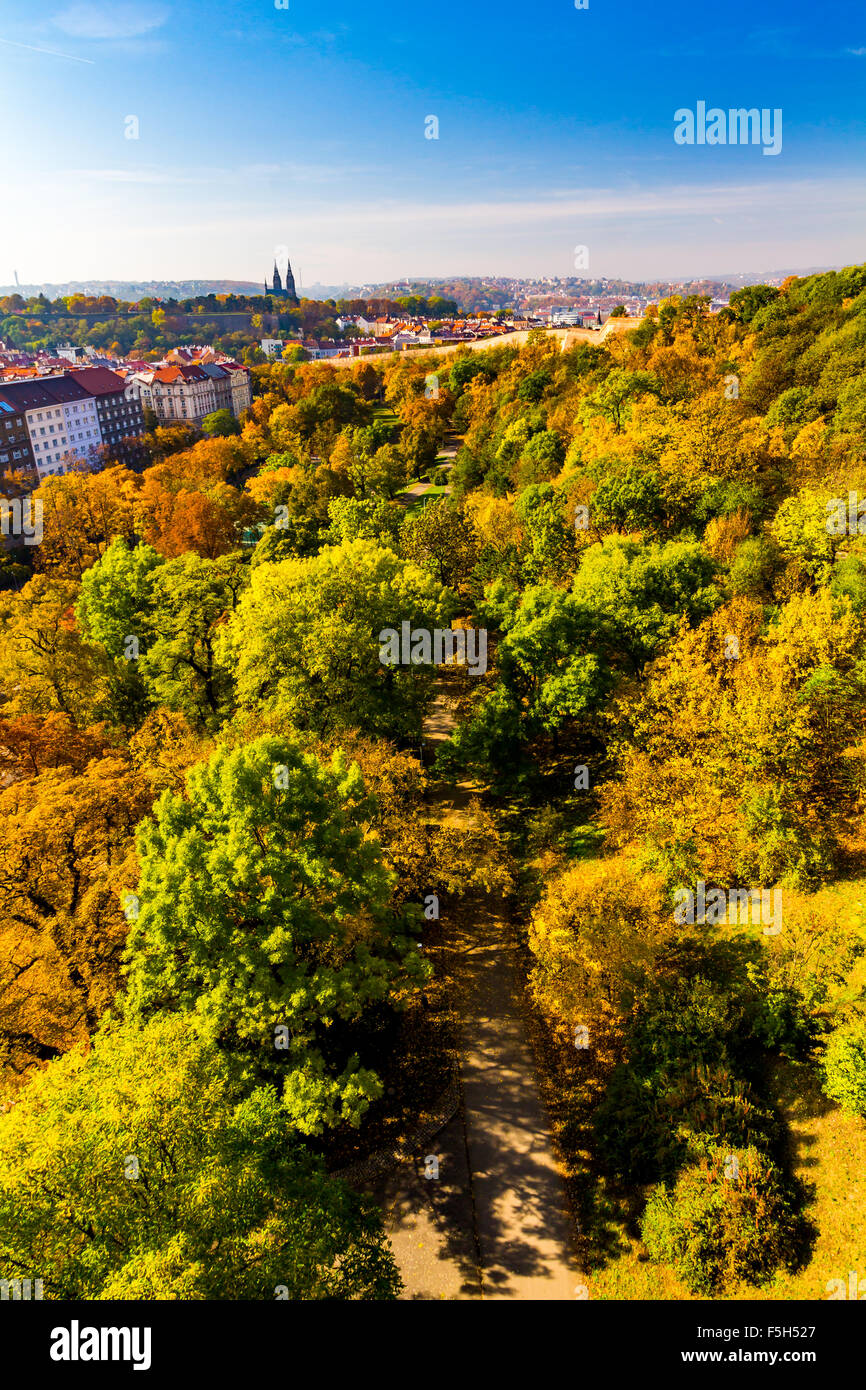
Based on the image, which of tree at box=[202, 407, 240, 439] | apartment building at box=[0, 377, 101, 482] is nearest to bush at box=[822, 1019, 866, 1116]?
tree at box=[202, 407, 240, 439]

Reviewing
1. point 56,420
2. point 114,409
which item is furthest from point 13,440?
point 114,409

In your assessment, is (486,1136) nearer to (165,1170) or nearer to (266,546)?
(165,1170)

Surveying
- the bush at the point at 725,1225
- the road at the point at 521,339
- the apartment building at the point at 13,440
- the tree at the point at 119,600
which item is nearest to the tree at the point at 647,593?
the bush at the point at 725,1225

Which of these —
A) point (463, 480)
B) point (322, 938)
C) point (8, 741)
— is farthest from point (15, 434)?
point (322, 938)

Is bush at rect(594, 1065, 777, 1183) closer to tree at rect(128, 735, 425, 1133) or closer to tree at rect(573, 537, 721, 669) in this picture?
tree at rect(128, 735, 425, 1133)

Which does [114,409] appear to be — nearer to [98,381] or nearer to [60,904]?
[98,381]

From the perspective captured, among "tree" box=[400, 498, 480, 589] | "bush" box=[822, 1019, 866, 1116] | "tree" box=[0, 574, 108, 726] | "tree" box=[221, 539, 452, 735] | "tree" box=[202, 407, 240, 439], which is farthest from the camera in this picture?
"tree" box=[202, 407, 240, 439]

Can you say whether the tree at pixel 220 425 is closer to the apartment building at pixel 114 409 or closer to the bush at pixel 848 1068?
the apartment building at pixel 114 409
